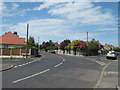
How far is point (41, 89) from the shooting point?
720 centimetres

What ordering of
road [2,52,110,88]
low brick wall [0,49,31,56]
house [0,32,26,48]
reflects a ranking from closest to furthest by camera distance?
road [2,52,110,88], low brick wall [0,49,31,56], house [0,32,26,48]

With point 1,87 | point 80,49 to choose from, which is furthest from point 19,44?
point 1,87

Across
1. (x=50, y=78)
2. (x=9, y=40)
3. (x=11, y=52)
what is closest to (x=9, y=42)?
(x=9, y=40)

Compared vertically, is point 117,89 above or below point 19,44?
below

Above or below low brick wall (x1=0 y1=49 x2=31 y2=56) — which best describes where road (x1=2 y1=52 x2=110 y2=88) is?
below

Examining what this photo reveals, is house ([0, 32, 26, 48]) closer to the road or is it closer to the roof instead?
the roof

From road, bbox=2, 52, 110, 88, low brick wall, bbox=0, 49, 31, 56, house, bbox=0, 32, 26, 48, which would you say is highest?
house, bbox=0, 32, 26, 48

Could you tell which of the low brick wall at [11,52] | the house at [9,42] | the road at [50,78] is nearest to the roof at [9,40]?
the house at [9,42]

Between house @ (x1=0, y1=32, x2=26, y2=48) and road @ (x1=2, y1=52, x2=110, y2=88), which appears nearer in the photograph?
road @ (x1=2, y1=52, x2=110, y2=88)

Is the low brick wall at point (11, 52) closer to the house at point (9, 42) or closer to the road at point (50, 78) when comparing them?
the house at point (9, 42)

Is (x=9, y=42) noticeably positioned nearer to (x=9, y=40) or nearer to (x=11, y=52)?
(x=9, y=40)

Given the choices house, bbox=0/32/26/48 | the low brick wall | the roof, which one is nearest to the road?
the low brick wall

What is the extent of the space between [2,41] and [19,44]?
431cm

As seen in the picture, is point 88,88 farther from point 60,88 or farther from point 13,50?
point 13,50
